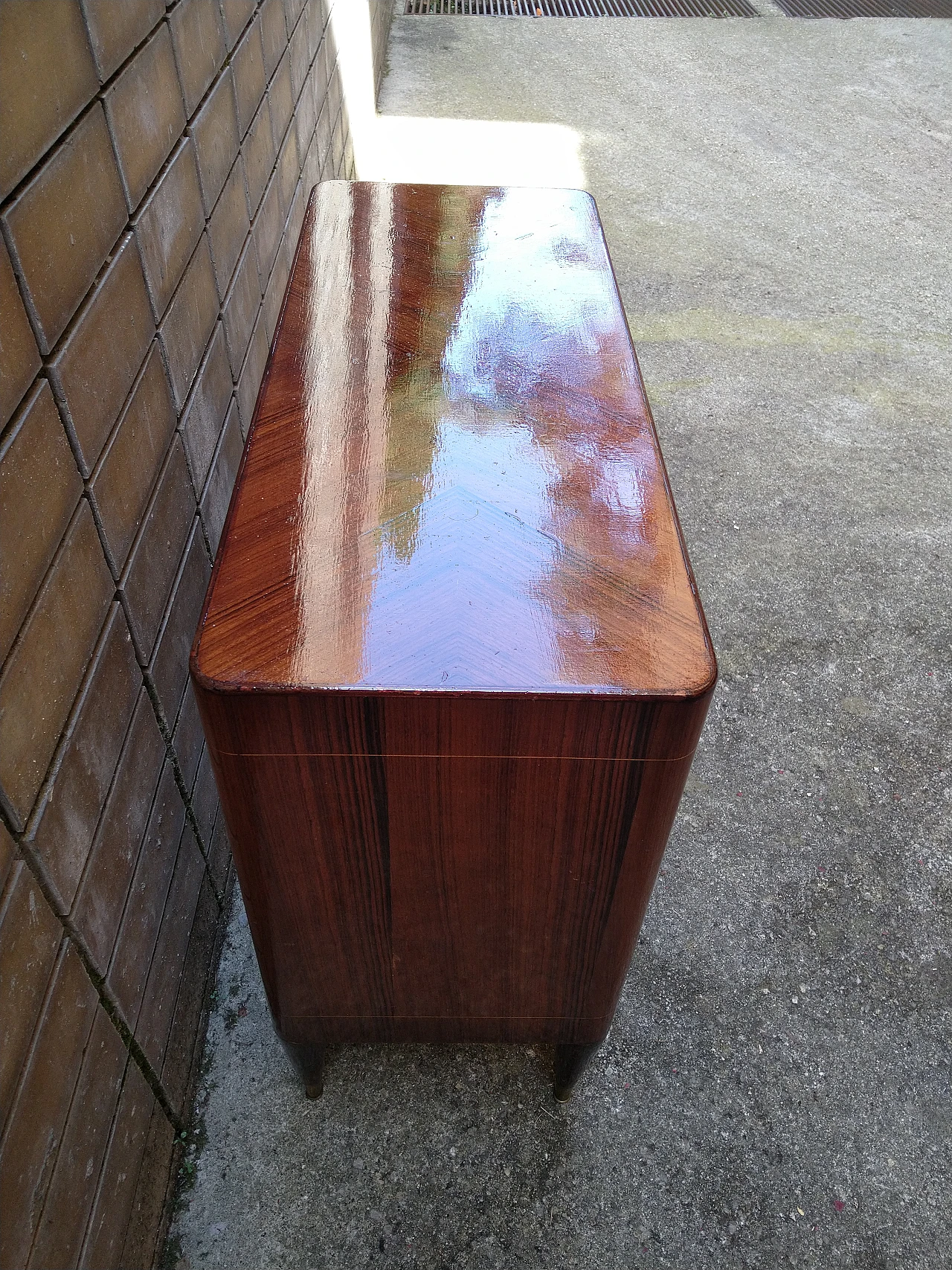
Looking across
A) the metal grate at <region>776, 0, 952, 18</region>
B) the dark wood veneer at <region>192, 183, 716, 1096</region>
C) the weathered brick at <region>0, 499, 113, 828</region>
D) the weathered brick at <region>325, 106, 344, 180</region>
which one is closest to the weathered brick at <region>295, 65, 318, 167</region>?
the weathered brick at <region>325, 106, 344, 180</region>

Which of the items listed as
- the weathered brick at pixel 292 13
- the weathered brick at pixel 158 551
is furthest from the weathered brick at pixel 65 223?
the weathered brick at pixel 292 13

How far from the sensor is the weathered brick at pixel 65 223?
800 millimetres

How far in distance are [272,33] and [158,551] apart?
1324 millimetres

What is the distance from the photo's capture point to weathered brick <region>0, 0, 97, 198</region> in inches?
29.8

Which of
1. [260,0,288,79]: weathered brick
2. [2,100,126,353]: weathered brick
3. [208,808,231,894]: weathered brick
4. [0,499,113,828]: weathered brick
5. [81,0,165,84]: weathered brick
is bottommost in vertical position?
[208,808,231,894]: weathered brick

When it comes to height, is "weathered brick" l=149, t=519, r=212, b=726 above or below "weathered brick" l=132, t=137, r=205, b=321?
below

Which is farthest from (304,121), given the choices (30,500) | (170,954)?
(170,954)

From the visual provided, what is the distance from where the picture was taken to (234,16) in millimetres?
1562

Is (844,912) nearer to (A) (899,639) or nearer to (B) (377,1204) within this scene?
(A) (899,639)

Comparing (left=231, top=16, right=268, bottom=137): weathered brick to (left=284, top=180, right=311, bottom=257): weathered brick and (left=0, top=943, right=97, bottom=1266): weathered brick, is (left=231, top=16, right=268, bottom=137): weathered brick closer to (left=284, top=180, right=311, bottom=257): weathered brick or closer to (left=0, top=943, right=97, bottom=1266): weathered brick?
(left=284, top=180, right=311, bottom=257): weathered brick

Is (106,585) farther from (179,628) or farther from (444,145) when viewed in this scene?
(444,145)

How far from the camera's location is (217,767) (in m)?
0.88

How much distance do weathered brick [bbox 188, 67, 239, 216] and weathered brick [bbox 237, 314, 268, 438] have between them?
28cm

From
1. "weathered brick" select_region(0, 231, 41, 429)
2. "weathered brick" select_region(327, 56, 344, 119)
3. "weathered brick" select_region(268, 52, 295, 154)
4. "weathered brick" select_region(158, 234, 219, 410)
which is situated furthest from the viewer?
"weathered brick" select_region(327, 56, 344, 119)
